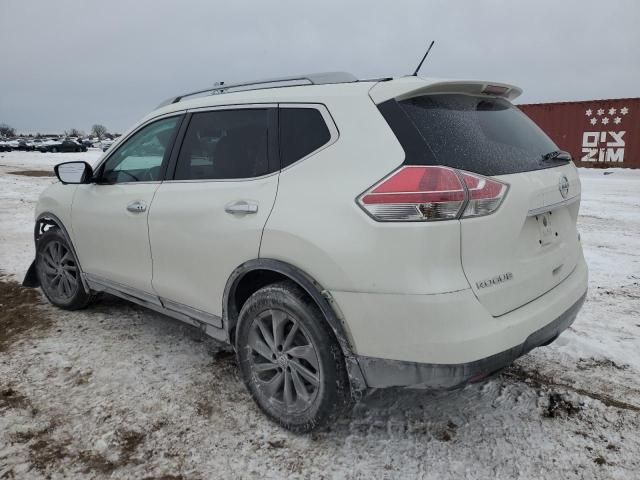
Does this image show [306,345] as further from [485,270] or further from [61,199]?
[61,199]

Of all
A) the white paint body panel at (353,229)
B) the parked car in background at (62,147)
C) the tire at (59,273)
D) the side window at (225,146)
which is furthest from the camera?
the parked car in background at (62,147)

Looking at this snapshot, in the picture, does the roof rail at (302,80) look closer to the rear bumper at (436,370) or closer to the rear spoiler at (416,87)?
the rear spoiler at (416,87)

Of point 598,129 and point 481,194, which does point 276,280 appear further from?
point 598,129

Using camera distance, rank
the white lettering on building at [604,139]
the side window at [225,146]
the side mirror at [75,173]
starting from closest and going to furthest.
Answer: the side window at [225,146], the side mirror at [75,173], the white lettering on building at [604,139]

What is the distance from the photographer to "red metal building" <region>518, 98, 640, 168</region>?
19.1 m

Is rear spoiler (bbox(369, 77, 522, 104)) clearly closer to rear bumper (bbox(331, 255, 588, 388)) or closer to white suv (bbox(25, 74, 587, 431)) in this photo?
white suv (bbox(25, 74, 587, 431))

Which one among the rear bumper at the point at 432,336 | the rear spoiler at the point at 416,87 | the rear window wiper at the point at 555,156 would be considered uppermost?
the rear spoiler at the point at 416,87

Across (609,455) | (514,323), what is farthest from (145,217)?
(609,455)

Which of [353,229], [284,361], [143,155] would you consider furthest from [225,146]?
[284,361]

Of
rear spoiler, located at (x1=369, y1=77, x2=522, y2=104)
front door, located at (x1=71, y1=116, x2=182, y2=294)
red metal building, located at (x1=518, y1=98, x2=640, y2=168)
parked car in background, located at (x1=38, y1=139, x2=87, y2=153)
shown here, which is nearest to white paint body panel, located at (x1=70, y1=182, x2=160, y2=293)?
front door, located at (x1=71, y1=116, x2=182, y2=294)

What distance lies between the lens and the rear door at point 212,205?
261cm

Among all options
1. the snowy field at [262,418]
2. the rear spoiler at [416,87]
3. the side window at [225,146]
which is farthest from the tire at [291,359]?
the rear spoiler at [416,87]

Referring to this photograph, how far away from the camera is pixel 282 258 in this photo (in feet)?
7.88

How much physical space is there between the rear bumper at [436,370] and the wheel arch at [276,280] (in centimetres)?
8
